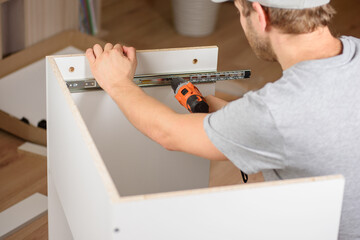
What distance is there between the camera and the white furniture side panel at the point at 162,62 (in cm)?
138

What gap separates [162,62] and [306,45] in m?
0.43

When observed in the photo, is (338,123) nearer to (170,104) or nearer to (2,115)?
(170,104)


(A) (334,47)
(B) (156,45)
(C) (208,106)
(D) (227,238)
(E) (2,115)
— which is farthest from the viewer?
(B) (156,45)

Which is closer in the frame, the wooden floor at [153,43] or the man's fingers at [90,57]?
the man's fingers at [90,57]

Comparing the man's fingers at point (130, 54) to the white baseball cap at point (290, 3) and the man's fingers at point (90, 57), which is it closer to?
the man's fingers at point (90, 57)

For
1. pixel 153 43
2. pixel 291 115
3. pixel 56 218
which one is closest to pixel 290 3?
pixel 291 115

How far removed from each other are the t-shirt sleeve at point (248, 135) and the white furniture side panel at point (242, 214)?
13cm

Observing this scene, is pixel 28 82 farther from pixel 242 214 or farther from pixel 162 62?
pixel 242 214

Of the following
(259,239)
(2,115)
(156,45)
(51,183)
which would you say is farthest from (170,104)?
(156,45)

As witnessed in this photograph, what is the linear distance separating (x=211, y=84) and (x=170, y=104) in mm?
124

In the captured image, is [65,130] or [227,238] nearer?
[227,238]

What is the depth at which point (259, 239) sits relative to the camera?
Result: 983 millimetres

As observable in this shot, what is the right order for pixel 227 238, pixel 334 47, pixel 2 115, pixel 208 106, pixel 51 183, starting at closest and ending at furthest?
1. pixel 227 238
2. pixel 334 47
3. pixel 208 106
4. pixel 51 183
5. pixel 2 115

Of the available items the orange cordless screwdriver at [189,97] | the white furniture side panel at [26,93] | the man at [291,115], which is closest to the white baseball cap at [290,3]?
the man at [291,115]
